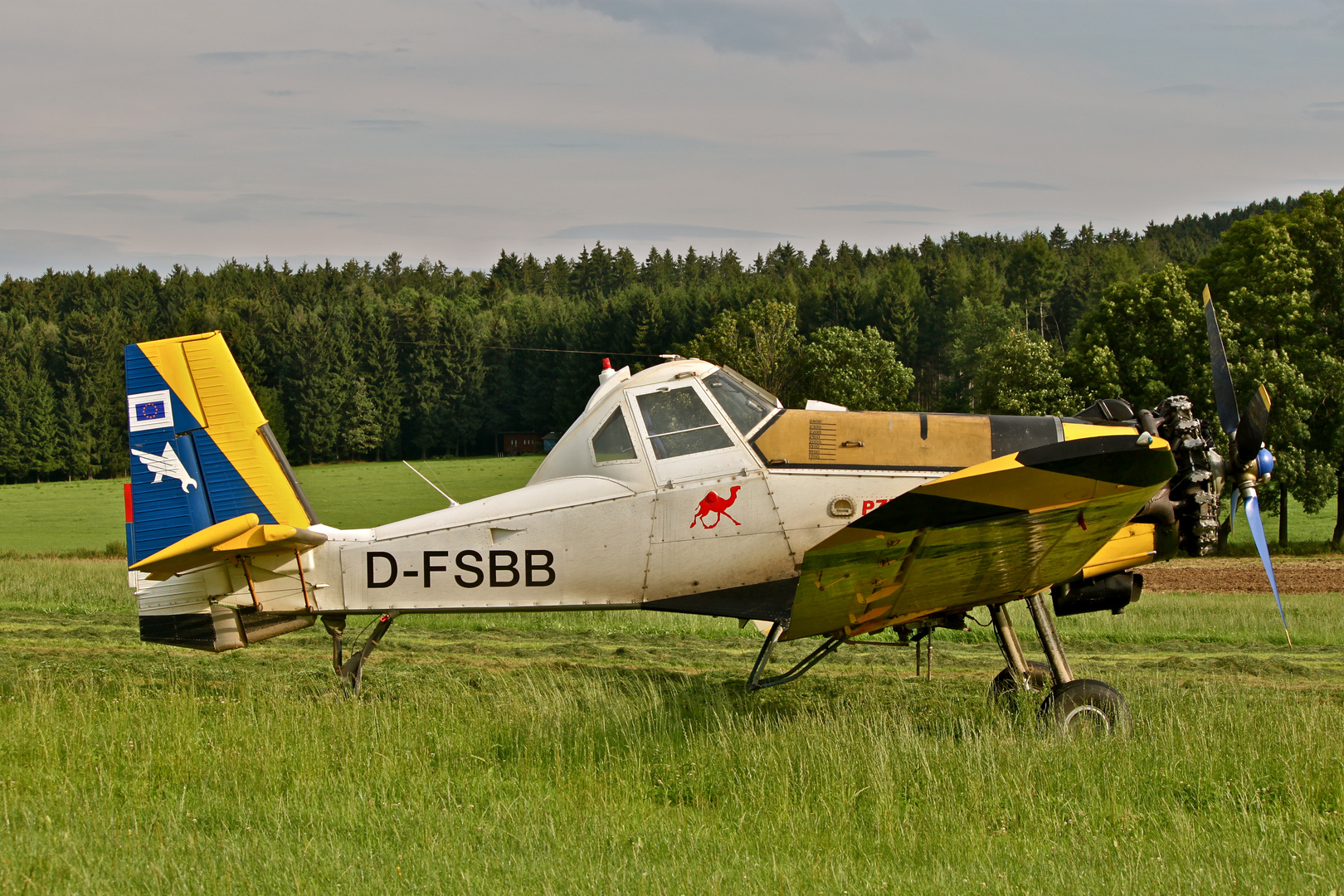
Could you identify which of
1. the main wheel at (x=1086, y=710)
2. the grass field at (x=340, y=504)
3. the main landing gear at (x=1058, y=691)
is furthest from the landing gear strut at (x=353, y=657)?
the grass field at (x=340, y=504)

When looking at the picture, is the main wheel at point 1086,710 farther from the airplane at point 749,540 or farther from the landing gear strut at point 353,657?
the landing gear strut at point 353,657

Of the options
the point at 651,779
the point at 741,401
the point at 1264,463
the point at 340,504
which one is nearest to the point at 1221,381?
the point at 1264,463

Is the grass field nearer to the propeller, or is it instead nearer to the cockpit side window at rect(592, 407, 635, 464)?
the cockpit side window at rect(592, 407, 635, 464)

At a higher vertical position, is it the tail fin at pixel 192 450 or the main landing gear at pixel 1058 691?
the tail fin at pixel 192 450

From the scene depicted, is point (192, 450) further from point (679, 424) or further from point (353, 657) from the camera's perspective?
point (679, 424)

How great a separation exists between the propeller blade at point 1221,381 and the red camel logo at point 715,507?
12.5 ft

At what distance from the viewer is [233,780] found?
6.51 m

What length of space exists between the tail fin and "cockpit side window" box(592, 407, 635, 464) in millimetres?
2965

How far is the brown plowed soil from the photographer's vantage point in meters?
21.7

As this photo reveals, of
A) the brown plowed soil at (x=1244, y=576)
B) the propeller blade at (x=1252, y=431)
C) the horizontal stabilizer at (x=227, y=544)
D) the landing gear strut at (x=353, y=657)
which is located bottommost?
the brown plowed soil at (x=1244, y=576)

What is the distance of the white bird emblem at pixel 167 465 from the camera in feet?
28.5

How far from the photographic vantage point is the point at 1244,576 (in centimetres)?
2389

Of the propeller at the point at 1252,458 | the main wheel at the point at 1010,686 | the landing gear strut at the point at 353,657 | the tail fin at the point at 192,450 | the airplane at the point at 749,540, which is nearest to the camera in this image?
the airplane at the point at 749,540

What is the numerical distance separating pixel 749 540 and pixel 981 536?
169 centimetres
